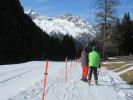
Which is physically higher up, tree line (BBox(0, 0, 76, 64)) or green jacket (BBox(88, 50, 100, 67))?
tree line (BBox(0, 0, 76, 64))

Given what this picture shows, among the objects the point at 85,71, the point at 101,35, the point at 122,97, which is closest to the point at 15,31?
the point at 101,35

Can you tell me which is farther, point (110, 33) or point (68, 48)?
point (68, 48)

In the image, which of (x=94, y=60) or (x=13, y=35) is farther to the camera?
(x=13, y=35)

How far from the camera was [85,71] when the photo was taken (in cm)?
2269

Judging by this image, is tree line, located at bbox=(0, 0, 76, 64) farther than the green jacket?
Yes

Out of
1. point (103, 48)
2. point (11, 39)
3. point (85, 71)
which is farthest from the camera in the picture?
point (11, 39)

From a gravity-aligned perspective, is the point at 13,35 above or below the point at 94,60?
above

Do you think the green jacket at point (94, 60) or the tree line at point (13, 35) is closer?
the green jacket at point (94, 60)

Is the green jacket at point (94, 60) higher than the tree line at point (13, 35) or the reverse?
the reverse

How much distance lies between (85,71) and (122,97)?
23.4 feet

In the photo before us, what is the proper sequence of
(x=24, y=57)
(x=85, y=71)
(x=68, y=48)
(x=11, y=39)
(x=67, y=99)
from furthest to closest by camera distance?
(x=68, y=48) → (x=24, y=57) → (x=11, y=39) → (x=85, y=71) → (x=67, y=99)

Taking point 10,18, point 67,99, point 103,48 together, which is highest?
point 10,18

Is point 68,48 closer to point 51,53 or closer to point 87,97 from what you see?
point 51,53

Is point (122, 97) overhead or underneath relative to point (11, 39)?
underneath
